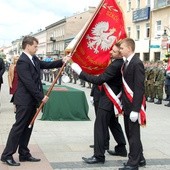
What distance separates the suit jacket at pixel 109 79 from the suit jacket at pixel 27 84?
652 millimetres

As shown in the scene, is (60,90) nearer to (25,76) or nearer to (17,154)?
(17,154)

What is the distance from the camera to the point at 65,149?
7.07 m

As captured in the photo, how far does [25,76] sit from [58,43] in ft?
289

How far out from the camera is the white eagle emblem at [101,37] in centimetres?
631

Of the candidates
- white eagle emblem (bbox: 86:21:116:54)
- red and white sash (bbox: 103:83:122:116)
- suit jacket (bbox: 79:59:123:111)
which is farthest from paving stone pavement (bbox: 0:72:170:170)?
white eagle emblem (bbox: 86:21:116:54)

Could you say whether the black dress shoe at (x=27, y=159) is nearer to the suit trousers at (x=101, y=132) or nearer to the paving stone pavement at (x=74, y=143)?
the paving stone pavement at (x=74, y=143)

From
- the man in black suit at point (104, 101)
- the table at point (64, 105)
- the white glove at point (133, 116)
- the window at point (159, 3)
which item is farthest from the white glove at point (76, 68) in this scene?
the window at point (159, 3)

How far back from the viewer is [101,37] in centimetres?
636

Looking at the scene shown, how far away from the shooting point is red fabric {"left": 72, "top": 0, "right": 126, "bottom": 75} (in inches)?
247

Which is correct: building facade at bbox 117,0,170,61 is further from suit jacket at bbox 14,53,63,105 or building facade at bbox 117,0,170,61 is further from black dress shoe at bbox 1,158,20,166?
black dress shoe at bbox 1,158,20,166

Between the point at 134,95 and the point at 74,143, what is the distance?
7.64 feet

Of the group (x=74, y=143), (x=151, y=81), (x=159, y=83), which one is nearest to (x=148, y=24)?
(x=151, y=81)

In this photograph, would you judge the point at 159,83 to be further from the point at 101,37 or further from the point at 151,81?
the point at 101,37

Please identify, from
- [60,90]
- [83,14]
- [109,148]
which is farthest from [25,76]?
[83,14]
